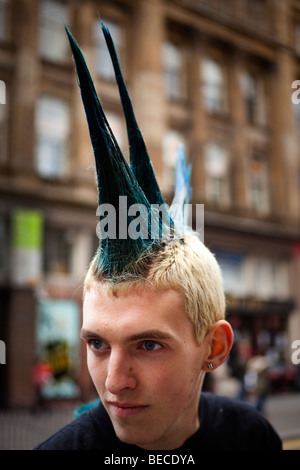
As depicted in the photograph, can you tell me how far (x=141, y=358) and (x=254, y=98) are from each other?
1679cm

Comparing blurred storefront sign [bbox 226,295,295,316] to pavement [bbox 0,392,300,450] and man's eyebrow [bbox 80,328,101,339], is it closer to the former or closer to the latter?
pavement [bbox 0,392,300,450]

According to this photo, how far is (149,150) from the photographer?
41.7ft

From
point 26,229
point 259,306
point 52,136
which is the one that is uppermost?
point 52,136

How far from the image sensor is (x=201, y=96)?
1617 cm

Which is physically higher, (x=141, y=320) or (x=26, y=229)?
(x=26, y=229)

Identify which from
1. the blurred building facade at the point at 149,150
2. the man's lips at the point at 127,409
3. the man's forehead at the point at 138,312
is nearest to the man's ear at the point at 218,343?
the man's forehead at the point at 138,312

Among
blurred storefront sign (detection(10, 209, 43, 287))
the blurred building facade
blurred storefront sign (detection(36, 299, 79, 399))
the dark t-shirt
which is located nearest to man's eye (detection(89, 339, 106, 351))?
the dark t-shirt

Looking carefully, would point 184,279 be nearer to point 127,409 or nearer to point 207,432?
point 127,409

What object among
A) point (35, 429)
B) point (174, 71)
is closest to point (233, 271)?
point (174, 71)

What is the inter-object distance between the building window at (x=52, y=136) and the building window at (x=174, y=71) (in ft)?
13.1

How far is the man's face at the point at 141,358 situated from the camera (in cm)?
134

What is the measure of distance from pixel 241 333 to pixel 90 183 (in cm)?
753
